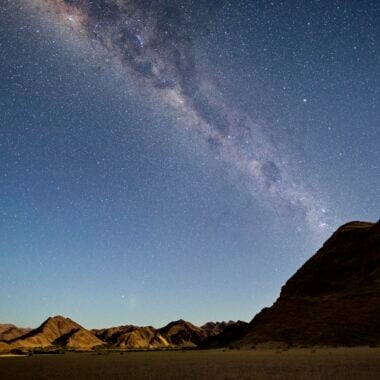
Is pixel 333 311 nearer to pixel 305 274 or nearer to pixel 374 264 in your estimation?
pixel 374 264

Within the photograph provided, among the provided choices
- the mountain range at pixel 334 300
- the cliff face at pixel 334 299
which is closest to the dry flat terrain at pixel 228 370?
the mountain range at pixel 334 300

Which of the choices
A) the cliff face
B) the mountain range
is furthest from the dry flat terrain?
the cliff face

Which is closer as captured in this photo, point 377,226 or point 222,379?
point 222,379

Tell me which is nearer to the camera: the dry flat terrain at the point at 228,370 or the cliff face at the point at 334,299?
the dry flat terrain at the point at 228,370

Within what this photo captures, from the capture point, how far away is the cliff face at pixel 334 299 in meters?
51.0

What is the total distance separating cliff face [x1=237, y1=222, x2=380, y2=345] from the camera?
5100cm

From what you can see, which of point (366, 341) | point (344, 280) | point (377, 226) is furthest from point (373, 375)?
point (377, 226)

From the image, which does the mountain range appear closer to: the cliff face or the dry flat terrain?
the cliff face

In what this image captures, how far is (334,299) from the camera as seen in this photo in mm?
61312

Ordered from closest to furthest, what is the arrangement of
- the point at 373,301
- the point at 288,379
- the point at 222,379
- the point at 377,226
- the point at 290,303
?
the point at 288,379
the point at 222,379
the point at 373,301
the point at 290,303
the point at 377,226

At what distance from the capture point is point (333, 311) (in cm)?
5731

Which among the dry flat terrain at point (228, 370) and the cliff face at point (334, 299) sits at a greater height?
the cliff face at point (334, 299)

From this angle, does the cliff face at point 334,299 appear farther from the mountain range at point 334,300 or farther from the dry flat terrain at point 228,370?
the dry flat terrain at point 228,370

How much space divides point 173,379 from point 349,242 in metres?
74.1
